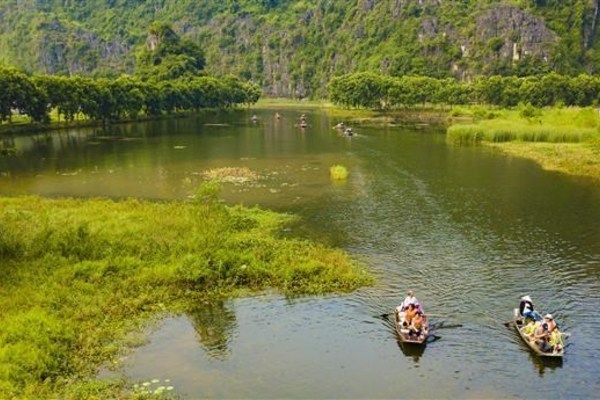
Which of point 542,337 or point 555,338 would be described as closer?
point 555,338

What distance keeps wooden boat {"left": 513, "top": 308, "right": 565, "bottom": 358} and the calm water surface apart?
0.42 metres

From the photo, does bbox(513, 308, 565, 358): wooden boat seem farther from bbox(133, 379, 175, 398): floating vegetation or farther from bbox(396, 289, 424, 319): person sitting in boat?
bbox(133, 379, 175, 398): floating vegetation

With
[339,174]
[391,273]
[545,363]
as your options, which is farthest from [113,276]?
[339,174]

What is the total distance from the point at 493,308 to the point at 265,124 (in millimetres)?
126304

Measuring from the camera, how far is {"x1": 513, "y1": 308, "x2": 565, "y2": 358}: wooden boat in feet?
94.0

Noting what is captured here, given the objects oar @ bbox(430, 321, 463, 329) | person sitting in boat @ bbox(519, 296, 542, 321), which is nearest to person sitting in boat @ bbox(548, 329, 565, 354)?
person sitting in boat @ bbox(519, 296, 542, 321)

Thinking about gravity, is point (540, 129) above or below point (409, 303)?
above

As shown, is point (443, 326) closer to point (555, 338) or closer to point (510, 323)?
point (510, 323)

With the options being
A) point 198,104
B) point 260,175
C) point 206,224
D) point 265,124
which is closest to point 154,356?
point 206,224

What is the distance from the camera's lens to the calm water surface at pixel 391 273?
27281mm

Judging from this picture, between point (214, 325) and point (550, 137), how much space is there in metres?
86.5

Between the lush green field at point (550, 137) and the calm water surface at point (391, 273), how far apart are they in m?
4.84

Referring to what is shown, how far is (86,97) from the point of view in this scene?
129 meters

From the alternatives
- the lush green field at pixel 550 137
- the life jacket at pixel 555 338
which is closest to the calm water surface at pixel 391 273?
the life jacket at pixel 555 338
